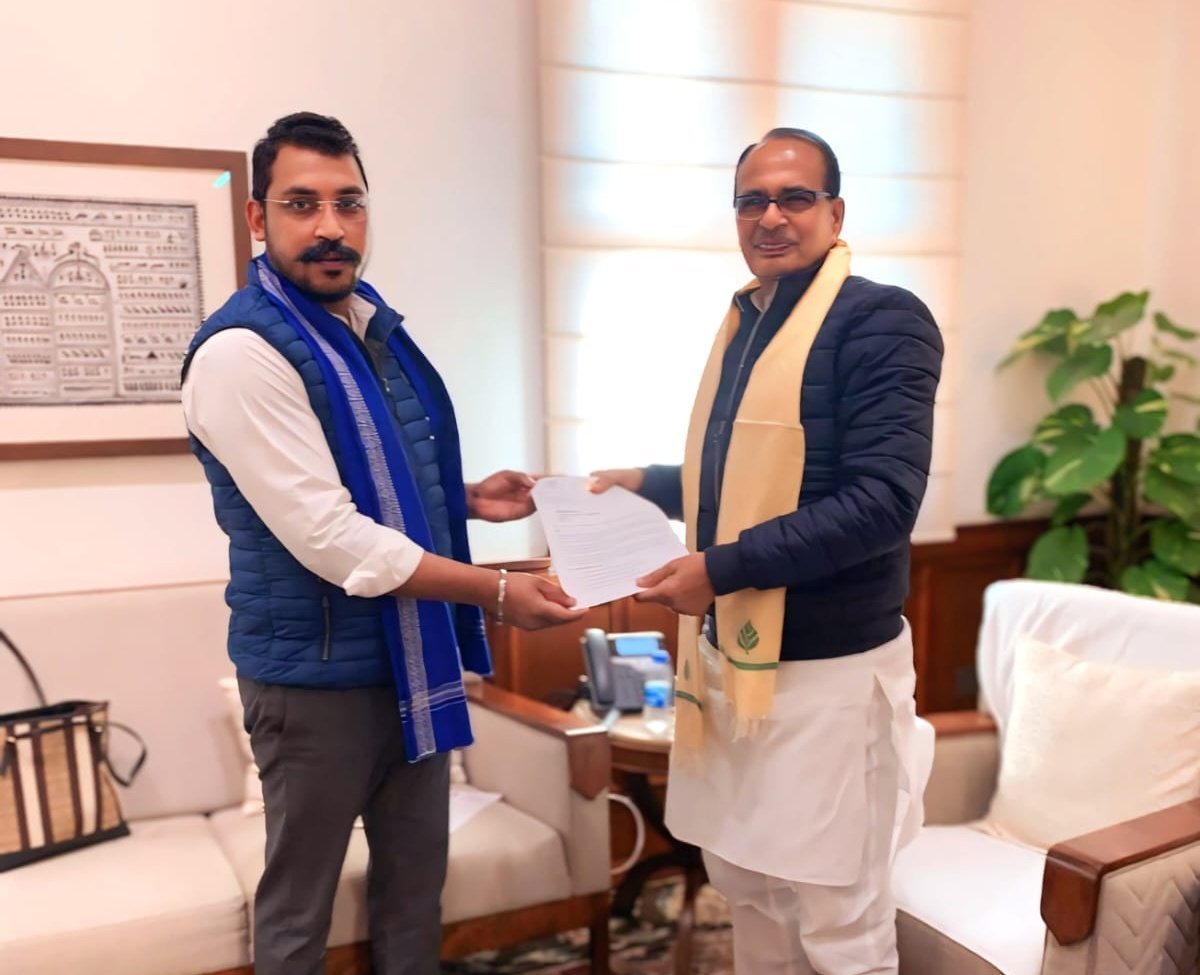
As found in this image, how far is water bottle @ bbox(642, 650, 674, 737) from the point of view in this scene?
7.11ft

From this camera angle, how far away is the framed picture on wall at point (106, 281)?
2.11m

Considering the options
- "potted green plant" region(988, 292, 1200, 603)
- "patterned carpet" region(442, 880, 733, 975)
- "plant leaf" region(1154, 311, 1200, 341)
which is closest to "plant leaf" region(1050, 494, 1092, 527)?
"potted green plant" region(988, 292, 1200, 603)

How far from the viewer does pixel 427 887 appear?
1.63m

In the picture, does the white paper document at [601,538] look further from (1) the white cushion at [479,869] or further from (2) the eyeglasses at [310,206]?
(1) the white cushion at [479,869]

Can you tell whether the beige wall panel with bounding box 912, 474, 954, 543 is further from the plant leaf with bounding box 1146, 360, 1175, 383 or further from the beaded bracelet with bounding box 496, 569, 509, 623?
the beaded bracelet with bounding box 496, 569, 509, 623

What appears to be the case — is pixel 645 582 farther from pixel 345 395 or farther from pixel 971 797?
→ pixel 971 797

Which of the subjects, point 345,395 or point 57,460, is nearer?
point 345,395

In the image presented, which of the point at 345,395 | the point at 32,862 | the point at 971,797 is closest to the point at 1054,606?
the point at 971,797

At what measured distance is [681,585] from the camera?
54.5 inches

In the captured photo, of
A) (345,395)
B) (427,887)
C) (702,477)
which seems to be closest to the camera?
(345,395)

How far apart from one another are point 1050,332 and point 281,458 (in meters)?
2.18

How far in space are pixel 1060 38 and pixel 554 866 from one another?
2.52 meters

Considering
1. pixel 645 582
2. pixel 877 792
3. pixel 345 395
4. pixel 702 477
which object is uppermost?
pixel 345 395

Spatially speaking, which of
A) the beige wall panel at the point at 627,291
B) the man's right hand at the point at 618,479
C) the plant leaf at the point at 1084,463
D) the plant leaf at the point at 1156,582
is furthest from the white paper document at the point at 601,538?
the plant leaf at the point at 1156,582
